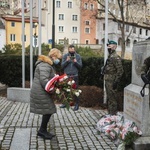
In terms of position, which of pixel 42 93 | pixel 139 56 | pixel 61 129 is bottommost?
pixel 61 129

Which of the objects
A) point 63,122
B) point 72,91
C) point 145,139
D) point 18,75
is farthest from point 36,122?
point 18,75

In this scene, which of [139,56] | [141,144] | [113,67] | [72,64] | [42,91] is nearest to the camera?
[141,144]

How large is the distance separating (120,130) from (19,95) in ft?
19.2

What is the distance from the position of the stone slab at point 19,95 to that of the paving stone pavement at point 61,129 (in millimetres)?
1134

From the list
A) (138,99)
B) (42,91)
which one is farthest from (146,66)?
(42,91)

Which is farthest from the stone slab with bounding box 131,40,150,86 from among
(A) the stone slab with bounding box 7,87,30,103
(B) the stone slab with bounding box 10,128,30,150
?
(A) the stone slab with bounding box 7,87,30,103

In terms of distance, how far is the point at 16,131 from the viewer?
22.4ft

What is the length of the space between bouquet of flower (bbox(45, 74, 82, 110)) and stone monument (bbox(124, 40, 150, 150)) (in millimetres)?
1145

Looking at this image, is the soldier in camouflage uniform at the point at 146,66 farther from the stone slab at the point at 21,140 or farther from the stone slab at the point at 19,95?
the stone slab at the point at 19,95

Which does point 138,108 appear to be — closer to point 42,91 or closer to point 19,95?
point 42,91

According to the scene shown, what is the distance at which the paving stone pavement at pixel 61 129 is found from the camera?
5887 mm

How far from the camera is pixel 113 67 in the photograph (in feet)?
25.7

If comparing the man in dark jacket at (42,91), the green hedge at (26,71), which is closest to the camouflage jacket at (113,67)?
the man in dark jacket at (42,91)

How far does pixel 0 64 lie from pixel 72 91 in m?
7.16
